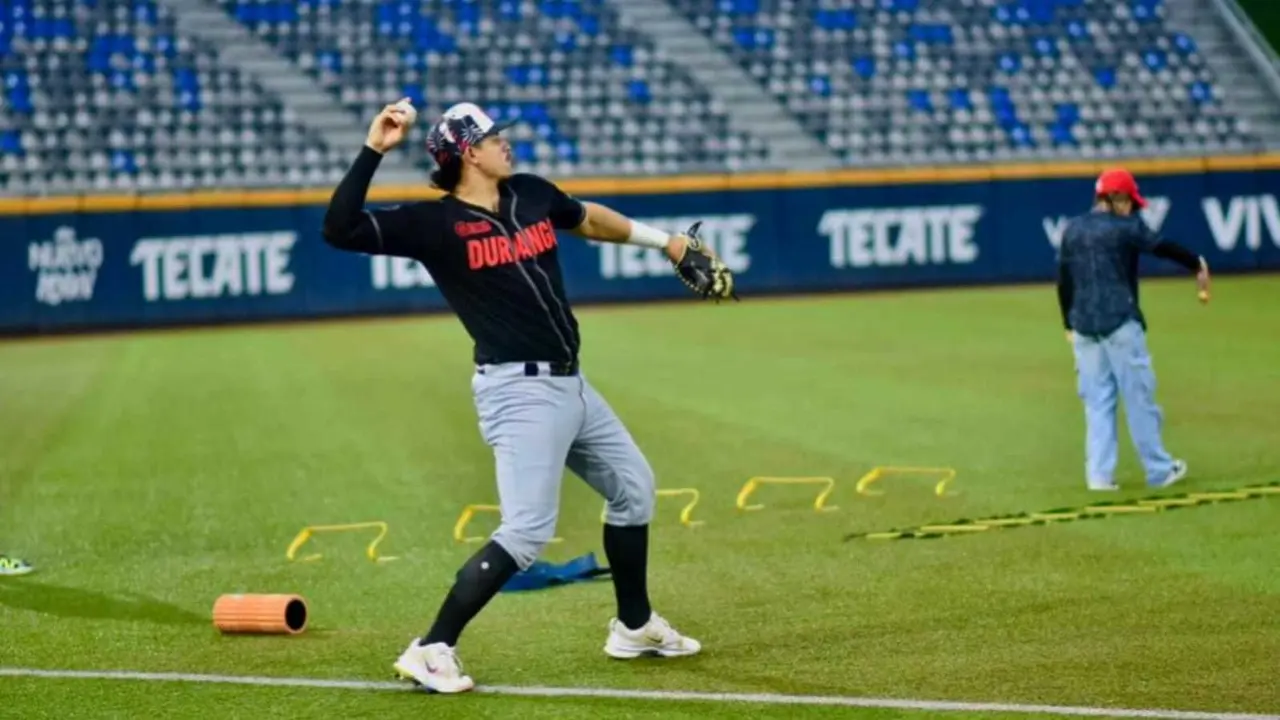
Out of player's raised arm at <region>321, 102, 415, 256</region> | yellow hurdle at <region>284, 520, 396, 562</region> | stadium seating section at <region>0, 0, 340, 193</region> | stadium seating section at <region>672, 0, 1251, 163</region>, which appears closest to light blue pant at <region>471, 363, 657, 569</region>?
player's raised arm at <region>321, 102, 415, 256</region>

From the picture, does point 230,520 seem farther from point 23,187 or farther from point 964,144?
point 964,144

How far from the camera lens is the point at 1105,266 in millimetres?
13305

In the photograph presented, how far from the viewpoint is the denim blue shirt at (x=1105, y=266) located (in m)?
13.3

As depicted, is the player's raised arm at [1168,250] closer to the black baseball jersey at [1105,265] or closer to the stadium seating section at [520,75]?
the black baseball jersey at [1105,265]

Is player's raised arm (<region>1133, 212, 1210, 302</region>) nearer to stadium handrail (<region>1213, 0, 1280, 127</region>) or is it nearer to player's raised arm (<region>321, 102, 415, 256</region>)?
player's raised arm (<region>321, 102, 415, 256</region>)

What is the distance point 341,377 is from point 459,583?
14757mm

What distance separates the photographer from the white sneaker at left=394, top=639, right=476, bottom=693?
7.92 metres

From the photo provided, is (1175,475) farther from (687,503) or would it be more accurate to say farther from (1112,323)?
(687,503)

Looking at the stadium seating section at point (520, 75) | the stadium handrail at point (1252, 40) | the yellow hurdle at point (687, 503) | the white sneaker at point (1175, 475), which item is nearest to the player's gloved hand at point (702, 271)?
the yellow hurdle at point (687, 503)

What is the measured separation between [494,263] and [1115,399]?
6467 mm

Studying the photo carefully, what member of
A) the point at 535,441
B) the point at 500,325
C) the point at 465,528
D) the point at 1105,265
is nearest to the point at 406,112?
the point at 500,325

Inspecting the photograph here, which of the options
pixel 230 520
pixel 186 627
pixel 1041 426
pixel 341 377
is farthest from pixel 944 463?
pixel 341 377

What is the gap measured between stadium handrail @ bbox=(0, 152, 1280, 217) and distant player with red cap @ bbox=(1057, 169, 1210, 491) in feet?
61.3

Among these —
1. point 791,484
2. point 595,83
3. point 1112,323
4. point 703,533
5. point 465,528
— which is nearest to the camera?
point 703,533
